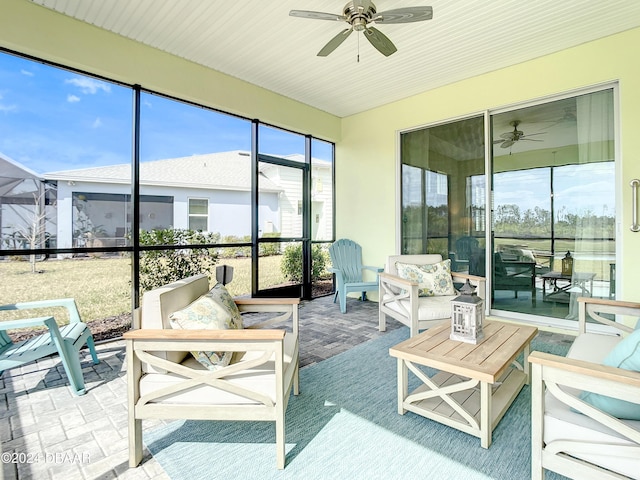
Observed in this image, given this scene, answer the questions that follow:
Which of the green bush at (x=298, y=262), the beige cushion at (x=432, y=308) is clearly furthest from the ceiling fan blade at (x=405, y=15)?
the green bush at (x=298, y=262)

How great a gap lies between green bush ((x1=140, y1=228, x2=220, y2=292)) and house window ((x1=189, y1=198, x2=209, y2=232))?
8 centimetres

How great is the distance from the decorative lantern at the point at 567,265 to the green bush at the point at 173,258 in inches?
164

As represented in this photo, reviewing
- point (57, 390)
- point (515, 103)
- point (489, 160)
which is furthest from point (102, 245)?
point (515, 103)

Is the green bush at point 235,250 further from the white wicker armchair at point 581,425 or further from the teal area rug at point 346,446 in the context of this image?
the white wicker armchair at point 581,425

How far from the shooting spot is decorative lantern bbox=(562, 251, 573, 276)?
3590 millimetres

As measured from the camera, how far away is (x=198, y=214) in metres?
4.09

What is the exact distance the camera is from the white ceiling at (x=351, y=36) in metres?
2.84

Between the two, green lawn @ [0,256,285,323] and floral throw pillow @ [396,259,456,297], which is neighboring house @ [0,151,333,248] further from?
floral throw pillow @ [396,259,456,297]

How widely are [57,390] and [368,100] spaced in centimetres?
496

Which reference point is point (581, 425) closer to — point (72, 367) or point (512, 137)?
point (72, 367)

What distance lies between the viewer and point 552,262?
3.72 meters

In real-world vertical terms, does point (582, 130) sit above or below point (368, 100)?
below

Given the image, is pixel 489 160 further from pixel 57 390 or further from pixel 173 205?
pixel 57 390

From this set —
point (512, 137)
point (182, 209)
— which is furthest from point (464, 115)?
point (182, 209)
